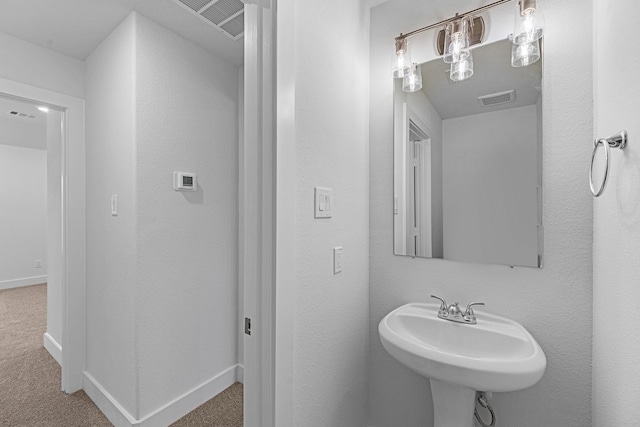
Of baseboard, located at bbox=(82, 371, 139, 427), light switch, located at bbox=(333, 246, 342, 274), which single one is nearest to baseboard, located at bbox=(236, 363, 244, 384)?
baseboard, located at bbox=(82, 371, 139, 427)

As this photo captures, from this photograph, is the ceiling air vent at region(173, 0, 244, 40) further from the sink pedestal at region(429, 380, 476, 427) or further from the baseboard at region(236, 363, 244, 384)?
the baseboard at region(236, 363, 244, 384)

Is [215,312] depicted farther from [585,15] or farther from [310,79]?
[585,15]

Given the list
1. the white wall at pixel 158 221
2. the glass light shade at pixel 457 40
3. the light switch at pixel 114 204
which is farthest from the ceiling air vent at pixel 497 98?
the light switch at pixel 114 204

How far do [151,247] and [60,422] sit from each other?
1229mm

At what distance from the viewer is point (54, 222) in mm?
2678

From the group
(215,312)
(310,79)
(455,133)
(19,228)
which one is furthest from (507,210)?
(19,228)

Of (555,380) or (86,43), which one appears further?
(86,43)

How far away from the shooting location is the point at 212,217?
210 cm

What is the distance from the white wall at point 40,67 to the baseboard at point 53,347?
6.98 ft

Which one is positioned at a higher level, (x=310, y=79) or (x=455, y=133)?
(x=310, y=79)

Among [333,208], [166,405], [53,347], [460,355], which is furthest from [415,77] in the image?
[53,347]

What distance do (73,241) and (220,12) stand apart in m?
1.84

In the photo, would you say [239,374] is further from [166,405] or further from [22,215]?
[22,215]

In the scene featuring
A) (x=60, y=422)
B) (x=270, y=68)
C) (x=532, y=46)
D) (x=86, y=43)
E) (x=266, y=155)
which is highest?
→ (x=86, y=43)
